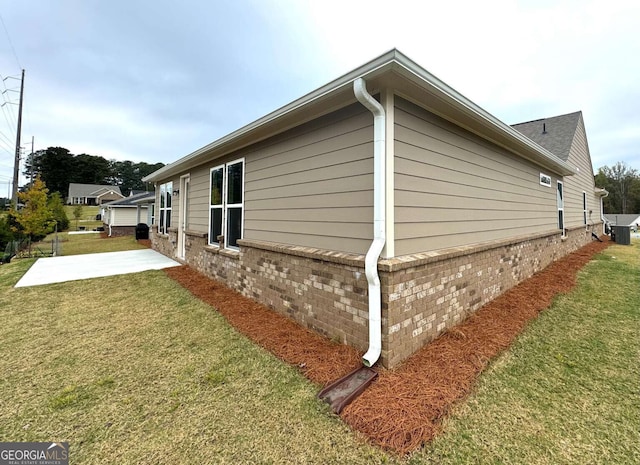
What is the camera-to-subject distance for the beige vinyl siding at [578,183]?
31.8 feet

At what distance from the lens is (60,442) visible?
1862 mm

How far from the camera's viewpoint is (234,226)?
5578 mm

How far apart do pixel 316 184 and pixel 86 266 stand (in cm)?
836

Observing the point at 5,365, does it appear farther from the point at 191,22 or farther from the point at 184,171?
the point at 191,22

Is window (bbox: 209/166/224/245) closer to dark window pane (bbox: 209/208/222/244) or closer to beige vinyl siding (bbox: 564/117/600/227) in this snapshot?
dark window pane (bbox: 209/208/222/244)

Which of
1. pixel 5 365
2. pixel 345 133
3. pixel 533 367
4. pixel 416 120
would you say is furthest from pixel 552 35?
pixel 5 365

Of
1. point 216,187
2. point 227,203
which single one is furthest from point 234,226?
point 216,187

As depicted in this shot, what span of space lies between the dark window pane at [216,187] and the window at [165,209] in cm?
409

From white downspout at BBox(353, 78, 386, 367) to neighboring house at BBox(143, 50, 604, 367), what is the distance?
0.01 m

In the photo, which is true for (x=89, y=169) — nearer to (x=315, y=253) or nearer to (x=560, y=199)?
(x=315, y=253)

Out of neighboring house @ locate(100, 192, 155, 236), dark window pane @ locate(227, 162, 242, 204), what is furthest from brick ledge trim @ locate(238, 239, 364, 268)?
neighboring house @ locate(100, 192, 155, 236)

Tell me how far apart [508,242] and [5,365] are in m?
7.21

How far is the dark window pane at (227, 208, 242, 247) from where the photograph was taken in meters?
5.40

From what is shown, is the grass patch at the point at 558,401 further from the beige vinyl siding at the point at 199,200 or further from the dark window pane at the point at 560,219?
the beige vinyl siding at the point at 199,200
